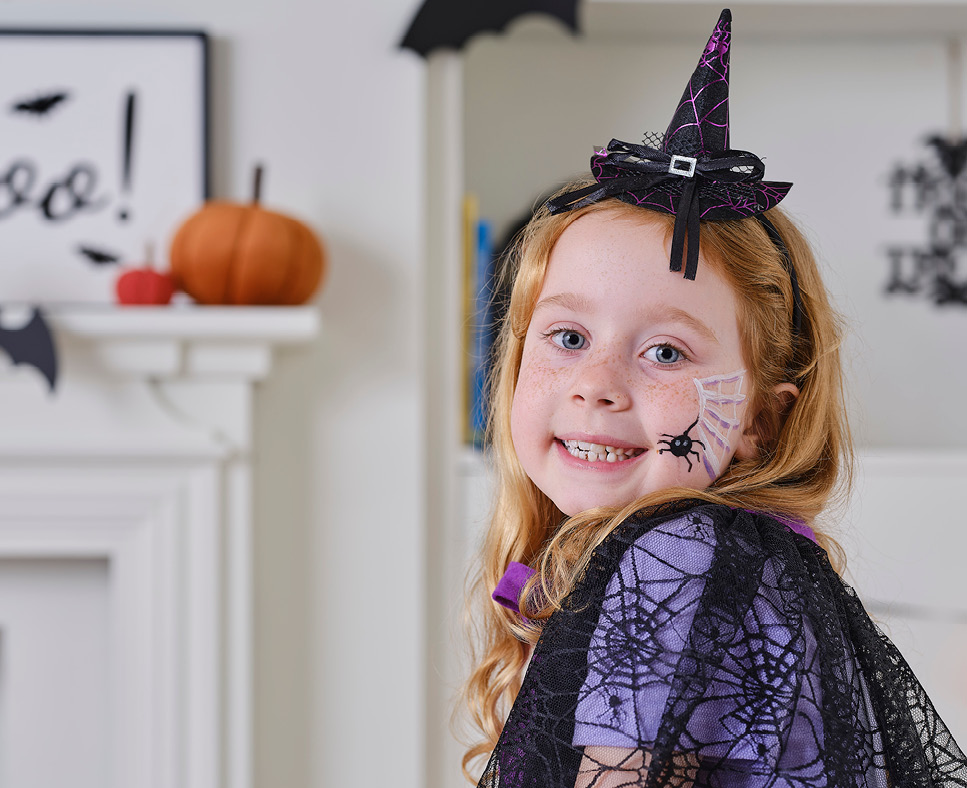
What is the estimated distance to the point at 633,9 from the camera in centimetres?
145

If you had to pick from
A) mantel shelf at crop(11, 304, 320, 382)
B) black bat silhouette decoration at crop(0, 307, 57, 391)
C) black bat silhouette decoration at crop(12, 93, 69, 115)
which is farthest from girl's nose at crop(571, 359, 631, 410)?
black bat silhouette decoration at crop(12, 93, 69, 115)

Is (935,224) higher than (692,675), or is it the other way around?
(935,224)

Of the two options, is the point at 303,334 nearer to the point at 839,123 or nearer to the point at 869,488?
the point at 869,488

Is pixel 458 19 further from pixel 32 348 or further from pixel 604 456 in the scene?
pixel 604 456

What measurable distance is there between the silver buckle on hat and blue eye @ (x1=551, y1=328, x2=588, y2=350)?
112mm

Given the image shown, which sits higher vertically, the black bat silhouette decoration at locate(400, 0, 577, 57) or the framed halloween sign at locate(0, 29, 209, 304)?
the black bat silhouette decoration at locate(400, 0, 577, 57)

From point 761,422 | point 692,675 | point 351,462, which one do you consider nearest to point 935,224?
point 351,462

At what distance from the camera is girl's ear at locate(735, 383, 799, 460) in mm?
616

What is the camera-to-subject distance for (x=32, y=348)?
1.27m

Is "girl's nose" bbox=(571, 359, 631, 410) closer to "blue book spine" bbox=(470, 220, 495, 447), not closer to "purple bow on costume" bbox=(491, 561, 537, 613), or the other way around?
"purple bow on costume" bbox=(491, 561, 537, 613)

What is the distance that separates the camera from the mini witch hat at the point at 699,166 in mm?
565

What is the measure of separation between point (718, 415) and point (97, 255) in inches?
42.4

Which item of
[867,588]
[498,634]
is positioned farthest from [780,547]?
[867,588]

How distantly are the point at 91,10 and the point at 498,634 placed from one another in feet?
3.76
